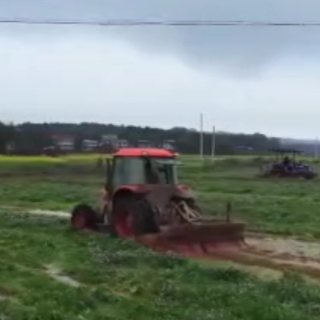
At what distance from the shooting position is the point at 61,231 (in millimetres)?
21203

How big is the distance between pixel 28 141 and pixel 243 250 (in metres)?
70.4

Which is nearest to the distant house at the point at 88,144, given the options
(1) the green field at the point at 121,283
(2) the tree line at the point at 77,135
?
(2) the tree line at the point at 77,135

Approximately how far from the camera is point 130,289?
42.1 ft

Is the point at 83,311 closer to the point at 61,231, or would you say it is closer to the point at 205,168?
the point at 61,231

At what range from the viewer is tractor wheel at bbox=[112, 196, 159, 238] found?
19.1 metres

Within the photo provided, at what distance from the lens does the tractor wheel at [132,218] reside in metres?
19.1

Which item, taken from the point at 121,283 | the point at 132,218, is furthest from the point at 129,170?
the point at 121,283

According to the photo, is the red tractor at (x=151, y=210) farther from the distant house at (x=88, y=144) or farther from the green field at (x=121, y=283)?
the distant house at (x=88, y=144)

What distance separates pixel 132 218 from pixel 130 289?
21.5 ft

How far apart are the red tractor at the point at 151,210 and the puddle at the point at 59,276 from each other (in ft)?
10.9

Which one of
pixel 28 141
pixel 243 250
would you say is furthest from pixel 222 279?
pixel 28 141

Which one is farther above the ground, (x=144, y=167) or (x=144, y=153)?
(x=144, y=153)

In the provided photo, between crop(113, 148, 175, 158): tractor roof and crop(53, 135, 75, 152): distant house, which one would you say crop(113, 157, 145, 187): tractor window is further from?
crop(53, 135, 75, 152): distant house

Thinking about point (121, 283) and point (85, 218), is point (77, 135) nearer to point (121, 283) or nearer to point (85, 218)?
point (85, 218)
